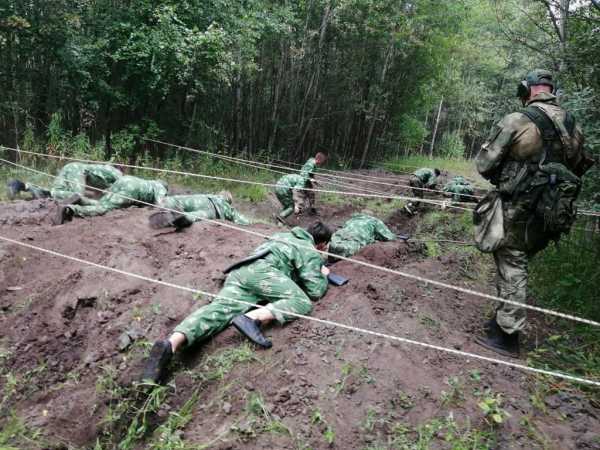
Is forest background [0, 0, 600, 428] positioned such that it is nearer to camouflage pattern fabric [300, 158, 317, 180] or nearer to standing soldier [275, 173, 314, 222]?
standing soldier [275, 173, 314, 222]

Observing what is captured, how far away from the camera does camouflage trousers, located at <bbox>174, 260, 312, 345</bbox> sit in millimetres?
2963

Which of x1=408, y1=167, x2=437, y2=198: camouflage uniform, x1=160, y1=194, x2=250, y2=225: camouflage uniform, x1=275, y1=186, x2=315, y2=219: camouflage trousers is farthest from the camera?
x1=408, y1=167, x2=437, y2=198: camouflage uniform

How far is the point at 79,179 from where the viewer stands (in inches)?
222

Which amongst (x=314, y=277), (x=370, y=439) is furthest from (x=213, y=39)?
(x=370, y=439)

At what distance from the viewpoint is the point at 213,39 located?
7723 mm

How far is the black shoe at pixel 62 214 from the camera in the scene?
4.93 meters

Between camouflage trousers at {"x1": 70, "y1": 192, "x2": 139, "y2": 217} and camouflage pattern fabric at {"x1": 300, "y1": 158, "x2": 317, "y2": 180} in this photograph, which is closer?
camouflage trousers at {"x1": 70, "y1": 192, "x2": 139, "y2": 217}

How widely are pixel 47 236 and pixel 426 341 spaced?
12.9ft

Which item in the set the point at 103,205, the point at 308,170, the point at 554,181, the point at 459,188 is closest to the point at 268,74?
the point at 308,170

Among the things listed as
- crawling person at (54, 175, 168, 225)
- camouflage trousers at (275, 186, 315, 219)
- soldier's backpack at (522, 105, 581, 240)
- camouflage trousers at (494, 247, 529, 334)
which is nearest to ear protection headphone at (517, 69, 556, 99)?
soldier's backpack at (522, 105, 581, 240)

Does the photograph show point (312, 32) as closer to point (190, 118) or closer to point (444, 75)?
point (190, 118)

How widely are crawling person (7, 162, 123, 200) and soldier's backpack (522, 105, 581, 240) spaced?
4.88 m

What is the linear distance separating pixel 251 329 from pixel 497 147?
6.88 feet

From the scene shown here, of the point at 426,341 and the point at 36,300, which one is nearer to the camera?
the point at 426,341
